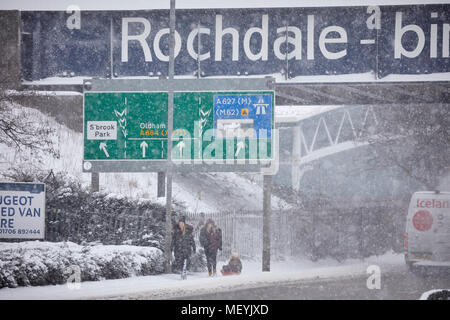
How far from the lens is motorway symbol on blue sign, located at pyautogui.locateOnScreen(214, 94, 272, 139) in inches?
776

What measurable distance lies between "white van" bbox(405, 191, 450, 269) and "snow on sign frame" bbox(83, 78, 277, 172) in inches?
168

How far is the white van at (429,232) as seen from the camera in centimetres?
1816

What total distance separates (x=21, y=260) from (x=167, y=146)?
20.5 feet

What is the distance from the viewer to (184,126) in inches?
785

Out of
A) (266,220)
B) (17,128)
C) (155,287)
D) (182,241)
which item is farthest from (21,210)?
(17,128)

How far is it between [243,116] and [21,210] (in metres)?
6.76

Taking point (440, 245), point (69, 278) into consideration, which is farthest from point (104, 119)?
point (440, 245)

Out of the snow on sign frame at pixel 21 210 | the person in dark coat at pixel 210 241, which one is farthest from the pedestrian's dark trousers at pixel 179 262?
the snow on sign frame at pixel 21 210

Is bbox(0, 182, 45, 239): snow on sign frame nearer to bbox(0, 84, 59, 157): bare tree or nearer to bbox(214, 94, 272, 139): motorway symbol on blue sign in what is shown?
bbox(0, 84, 59, 157): bare tree

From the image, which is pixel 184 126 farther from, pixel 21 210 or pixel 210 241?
pixel 21 210

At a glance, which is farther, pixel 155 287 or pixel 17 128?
pixel 17 128

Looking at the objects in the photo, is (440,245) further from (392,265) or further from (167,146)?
(167,146)

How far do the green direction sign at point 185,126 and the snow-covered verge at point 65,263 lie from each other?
3041mm

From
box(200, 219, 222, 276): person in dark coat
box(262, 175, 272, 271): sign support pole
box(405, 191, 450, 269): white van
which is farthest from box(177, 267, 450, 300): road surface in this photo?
box(200, 219, 222, 276): person in dark coat
